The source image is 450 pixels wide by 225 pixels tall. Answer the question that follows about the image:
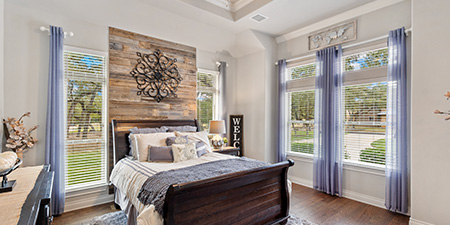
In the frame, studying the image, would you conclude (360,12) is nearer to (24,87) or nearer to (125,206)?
(125,206)

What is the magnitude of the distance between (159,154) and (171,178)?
2.99 feet

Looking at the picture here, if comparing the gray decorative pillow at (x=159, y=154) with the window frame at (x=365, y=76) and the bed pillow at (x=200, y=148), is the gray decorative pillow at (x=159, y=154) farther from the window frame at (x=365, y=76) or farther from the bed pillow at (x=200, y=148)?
the window frame at (x=365, y=76)

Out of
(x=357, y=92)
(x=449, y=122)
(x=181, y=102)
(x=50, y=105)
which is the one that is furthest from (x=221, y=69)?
(x=449, y=122)

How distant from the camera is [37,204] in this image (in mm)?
1323

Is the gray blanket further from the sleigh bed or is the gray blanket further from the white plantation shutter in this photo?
the white plantation shutter

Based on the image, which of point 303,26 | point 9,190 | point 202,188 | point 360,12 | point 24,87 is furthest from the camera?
point 303,26

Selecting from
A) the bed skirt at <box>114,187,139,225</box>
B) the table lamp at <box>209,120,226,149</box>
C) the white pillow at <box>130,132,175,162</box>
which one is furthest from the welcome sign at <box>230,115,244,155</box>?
the bed skirt at <box>114,187,139,225</box>

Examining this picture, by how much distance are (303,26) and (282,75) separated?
100cm

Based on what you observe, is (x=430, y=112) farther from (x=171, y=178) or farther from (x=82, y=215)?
(x=82, y=215)

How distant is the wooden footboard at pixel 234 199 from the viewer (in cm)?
184

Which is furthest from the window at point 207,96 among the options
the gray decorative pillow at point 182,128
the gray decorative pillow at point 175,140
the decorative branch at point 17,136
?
the decorative branch at point 17,136

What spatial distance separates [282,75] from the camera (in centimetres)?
459

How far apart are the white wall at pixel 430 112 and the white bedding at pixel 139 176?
8.31 ft

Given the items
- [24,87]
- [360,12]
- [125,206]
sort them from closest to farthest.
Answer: [125,206], [24,87], [360,12]
